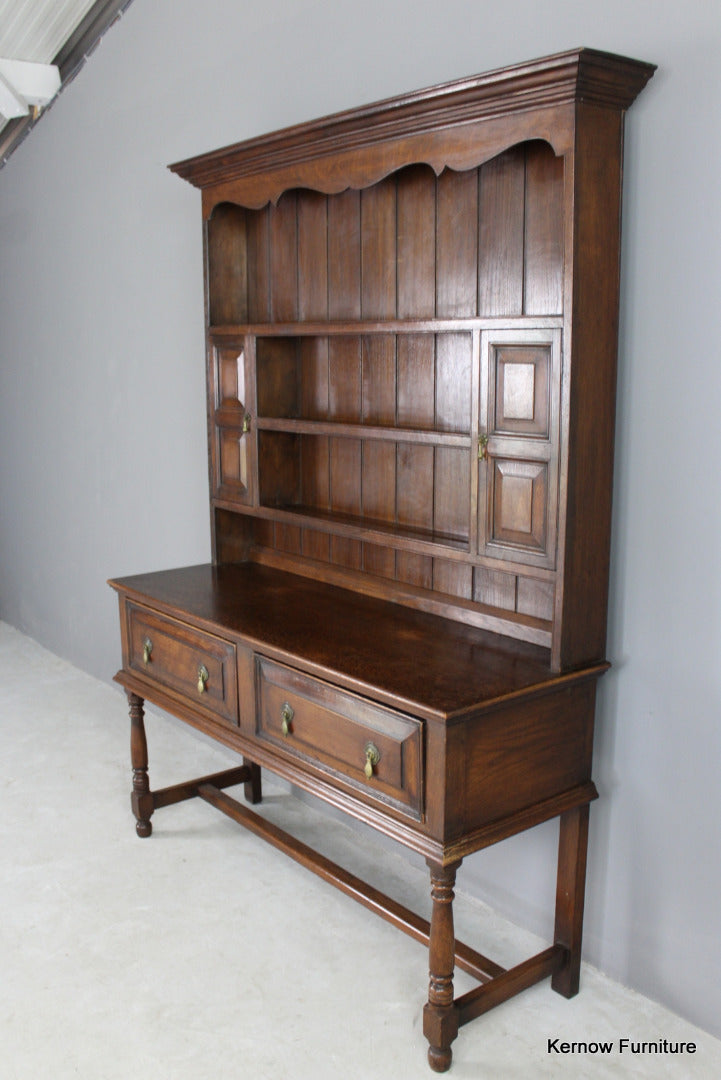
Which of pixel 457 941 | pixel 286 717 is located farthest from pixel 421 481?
pixel 457 941

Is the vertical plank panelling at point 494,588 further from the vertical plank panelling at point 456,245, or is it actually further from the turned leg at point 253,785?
the turned leg at point 253,785

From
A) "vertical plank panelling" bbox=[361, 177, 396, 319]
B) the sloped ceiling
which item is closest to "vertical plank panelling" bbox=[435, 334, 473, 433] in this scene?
"vertical plank panelling" bbox=[361, 177, 396, 319]

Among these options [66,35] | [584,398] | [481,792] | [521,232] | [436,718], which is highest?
[66,35]

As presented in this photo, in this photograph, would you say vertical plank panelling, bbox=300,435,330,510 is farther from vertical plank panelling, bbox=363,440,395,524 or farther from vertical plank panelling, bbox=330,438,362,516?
vertical plank panelling, bbox=363,440,395,524

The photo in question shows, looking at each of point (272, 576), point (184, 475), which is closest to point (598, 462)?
point (272, 576)

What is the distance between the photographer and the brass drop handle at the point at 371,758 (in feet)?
7.23

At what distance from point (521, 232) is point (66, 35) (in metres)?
2.91

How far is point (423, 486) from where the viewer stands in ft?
9.05

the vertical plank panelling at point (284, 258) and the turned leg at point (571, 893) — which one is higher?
the vertical plank panelling at point (284, 258)

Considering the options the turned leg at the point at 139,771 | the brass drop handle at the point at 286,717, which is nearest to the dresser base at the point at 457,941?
the turned leg at the point at 139,771

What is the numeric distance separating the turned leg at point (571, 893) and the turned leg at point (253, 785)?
1311 mm

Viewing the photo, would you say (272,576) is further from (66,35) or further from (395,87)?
(66,35)

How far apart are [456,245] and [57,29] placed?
270 centimetres

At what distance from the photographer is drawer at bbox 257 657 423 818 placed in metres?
2.13
